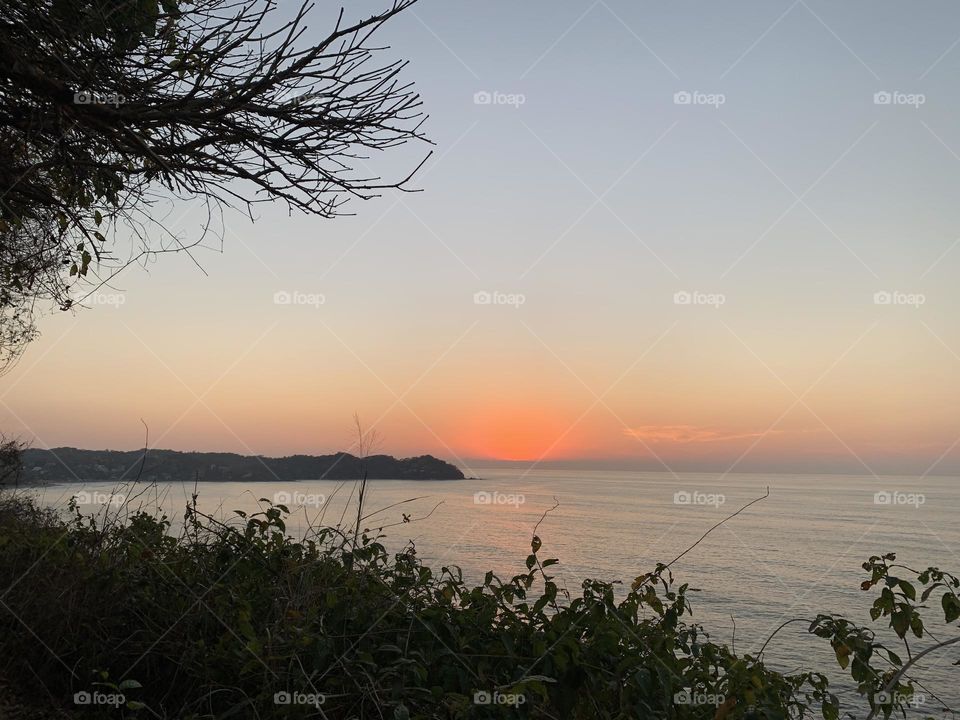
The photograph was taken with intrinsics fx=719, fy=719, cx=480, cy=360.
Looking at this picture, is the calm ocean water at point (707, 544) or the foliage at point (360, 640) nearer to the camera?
the foliage at point (360, 640)

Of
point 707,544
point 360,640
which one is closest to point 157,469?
point 360,640

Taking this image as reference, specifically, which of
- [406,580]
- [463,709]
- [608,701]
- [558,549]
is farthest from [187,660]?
[558,549]

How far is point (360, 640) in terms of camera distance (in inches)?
153

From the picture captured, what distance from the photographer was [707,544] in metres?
53.7

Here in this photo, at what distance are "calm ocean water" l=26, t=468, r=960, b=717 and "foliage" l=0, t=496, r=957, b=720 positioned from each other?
53cm

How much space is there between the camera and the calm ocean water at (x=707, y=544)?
9859mm

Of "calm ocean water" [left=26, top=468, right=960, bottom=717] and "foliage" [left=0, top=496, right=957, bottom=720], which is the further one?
"calm ocean water" [left=26, top=468, right=960, bottom=717]

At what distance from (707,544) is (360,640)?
178ft

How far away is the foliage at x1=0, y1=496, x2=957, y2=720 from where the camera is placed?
3553 mm

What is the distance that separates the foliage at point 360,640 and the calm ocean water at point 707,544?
53cm

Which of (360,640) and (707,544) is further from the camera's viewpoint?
(707,544)

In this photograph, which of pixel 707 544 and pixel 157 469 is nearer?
pixel 157 469

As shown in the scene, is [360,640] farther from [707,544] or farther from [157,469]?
[707,544]

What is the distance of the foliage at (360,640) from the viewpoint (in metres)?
3.55
